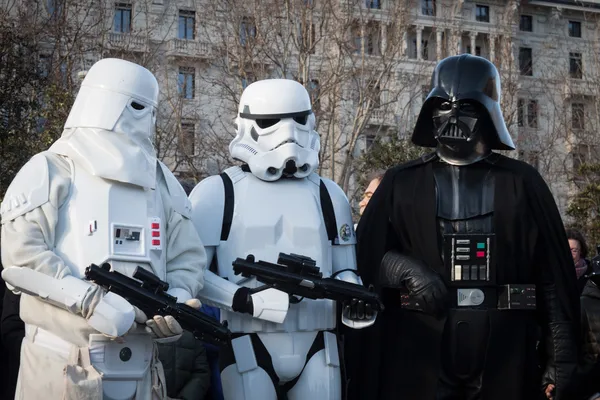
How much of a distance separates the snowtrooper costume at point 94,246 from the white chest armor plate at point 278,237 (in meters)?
A: 0.44

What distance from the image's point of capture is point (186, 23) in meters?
22.2

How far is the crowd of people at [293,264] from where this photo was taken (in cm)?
410

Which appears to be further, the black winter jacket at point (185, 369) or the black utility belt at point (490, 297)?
the black winter jacket at point (185, 369)

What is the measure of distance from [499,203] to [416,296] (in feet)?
2.03

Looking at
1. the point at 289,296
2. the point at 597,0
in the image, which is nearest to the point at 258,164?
the point at 289,296

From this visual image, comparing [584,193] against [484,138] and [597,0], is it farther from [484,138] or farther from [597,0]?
[597,0]

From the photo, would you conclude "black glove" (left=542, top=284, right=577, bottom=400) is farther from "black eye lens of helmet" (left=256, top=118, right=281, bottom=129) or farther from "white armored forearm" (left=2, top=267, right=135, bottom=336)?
"white armored forearm" (left=2, top=267, right=135, bottom=336)

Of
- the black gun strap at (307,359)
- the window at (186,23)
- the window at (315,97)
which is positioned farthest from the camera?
the window at (186,23)

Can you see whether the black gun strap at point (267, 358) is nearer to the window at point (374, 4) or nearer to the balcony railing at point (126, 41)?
the balcony railing at point (126, 41)

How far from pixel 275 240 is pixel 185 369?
1.47 meters

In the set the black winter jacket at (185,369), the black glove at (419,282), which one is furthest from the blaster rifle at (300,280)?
the black winter jacket at (185,369)

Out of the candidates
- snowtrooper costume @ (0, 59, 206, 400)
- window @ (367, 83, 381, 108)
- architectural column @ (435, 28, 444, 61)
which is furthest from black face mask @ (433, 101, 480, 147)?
architectural column @ (435, 28, 444, 61)

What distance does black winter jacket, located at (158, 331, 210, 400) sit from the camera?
19.4ft

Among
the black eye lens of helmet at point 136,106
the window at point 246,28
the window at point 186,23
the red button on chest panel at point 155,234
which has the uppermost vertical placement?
the window at point 186,23
